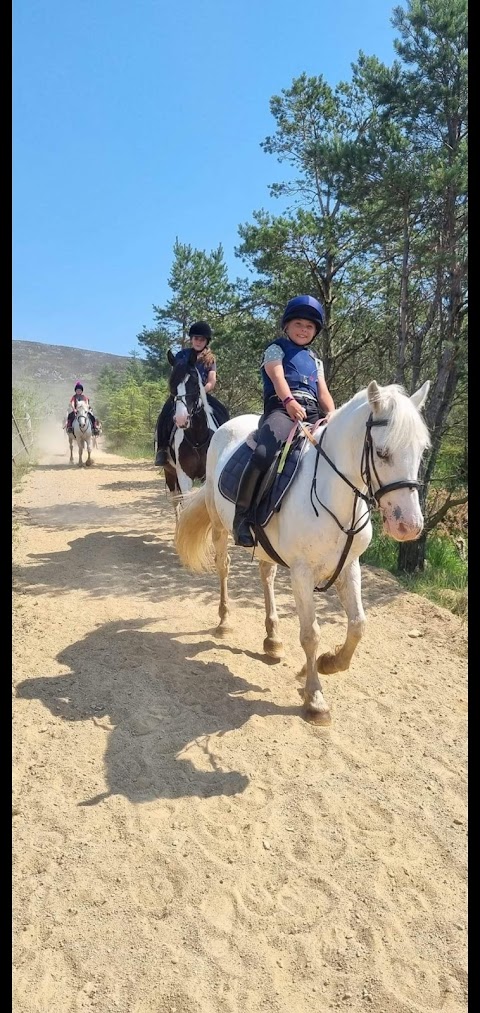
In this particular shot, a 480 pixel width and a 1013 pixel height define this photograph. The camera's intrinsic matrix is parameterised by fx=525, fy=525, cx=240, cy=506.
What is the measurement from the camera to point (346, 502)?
3.28 meters

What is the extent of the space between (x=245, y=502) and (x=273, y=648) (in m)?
1.52

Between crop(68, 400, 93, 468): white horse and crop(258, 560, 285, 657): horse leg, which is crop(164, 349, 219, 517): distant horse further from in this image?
crop(68, 400, 93, 468): white horse

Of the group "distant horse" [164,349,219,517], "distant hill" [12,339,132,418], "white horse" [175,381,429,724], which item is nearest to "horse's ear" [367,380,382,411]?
"white horse" [175,381,429,724]

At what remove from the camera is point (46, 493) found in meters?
12.8

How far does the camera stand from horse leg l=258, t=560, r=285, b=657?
181 inches

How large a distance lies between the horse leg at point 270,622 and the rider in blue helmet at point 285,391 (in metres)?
0.88

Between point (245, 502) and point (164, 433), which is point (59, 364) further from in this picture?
point (245, 502)

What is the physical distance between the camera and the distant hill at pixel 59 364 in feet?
317

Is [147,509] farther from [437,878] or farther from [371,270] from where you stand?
[437,878]

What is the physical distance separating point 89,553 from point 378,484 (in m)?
5.69

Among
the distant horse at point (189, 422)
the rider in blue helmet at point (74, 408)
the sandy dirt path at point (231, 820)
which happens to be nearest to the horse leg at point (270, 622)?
the sandy dirt path at point (231, 820)

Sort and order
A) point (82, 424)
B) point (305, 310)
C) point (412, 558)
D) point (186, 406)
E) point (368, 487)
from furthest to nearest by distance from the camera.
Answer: point (82, 424)
point (412, 558)
point (186, 406)
point (305, 310)
point (368, 487)

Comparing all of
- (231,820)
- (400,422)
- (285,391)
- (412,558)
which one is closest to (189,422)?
(285,391)

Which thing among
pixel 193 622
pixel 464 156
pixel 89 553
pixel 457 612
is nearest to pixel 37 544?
pixel 89 553
